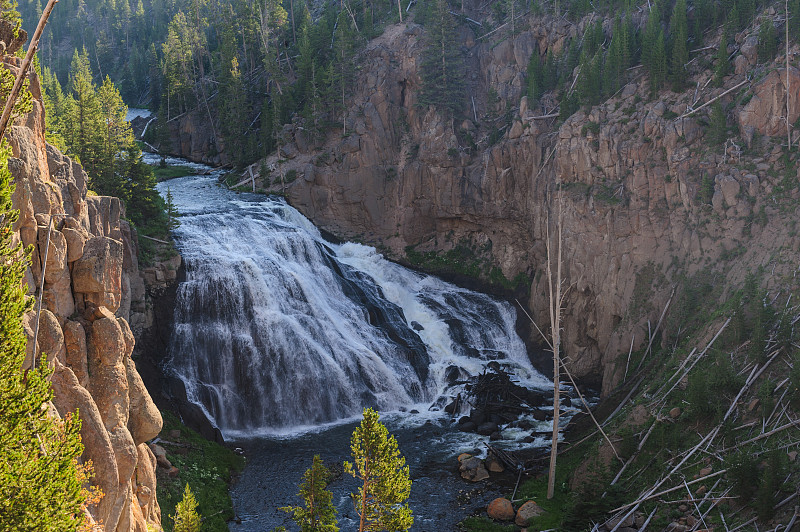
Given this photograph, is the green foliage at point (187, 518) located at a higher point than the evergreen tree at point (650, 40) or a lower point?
lower

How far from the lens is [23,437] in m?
13.2

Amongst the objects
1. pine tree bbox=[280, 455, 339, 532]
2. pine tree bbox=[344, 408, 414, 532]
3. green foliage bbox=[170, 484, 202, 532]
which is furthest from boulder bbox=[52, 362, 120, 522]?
pine tree bbox=[344, 408, 414, 532]

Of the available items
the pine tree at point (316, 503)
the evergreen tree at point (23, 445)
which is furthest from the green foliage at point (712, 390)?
the evergreen tree at point (23, 445)

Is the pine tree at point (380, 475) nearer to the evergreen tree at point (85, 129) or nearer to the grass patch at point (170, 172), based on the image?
the evergreen tree at point (85, 129)

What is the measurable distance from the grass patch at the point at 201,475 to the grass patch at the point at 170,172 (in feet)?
121

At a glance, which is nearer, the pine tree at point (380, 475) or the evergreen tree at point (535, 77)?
the pine tree at point (380, 475)

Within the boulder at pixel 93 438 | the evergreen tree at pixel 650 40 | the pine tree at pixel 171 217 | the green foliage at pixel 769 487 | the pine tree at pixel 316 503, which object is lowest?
the green foliage at pixel 769 487

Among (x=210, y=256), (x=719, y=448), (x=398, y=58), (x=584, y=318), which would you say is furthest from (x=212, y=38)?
(x=719, y=448)

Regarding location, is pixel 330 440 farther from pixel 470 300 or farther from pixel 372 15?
pixel 372 15

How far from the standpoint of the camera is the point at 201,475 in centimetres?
3170

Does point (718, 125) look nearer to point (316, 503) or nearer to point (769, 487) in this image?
point (769, 487)

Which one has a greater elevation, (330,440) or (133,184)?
(133,184)

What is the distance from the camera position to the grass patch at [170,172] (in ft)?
221

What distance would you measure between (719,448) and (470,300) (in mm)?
29095
